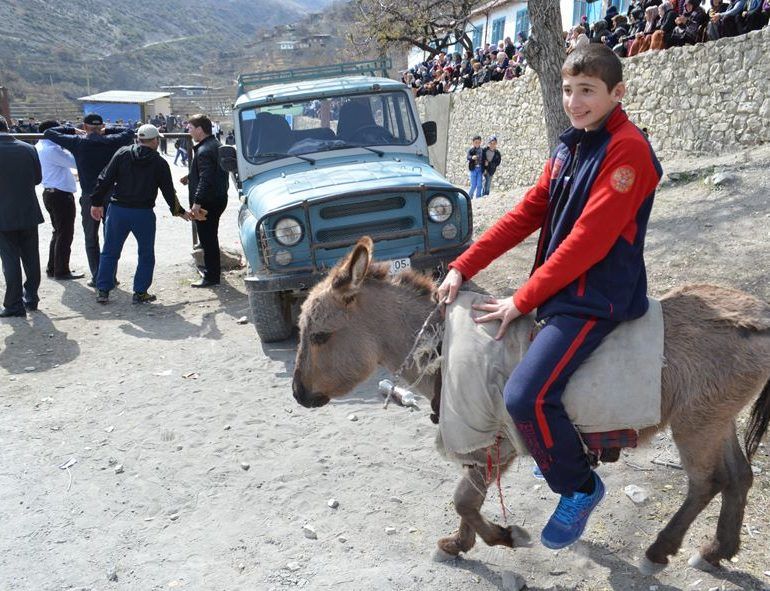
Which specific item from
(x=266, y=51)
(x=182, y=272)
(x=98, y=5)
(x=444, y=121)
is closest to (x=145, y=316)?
(x=182, y=272)

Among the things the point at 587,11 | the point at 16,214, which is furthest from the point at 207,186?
the point at 587,11

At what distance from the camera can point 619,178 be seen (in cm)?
246

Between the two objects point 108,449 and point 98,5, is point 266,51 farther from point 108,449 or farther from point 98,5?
point 108,449

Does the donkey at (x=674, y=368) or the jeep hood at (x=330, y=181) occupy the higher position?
the jeep hood at (x=330, y=181)

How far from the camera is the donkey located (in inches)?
108

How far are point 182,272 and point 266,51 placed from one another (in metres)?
91.7

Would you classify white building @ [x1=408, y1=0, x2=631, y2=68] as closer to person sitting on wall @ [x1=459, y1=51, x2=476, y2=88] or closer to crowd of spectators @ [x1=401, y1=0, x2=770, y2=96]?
person sitting on wall @ [x1=459, y1=51, x2=476, y2=88]

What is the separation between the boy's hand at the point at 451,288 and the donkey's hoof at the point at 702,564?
1747 mm

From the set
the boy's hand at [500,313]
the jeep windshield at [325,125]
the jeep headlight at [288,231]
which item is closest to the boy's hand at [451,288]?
the boy's hand at [500,313]

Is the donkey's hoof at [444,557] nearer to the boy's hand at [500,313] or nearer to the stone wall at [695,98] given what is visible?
the boy's hand at [500,313]

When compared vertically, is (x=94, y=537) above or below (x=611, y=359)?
below

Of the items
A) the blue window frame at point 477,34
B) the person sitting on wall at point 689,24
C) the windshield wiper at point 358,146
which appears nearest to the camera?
the windshield wiper at point 358,146

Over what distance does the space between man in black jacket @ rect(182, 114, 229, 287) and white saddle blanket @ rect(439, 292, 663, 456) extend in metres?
6.13

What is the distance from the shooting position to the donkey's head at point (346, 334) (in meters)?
3.13
